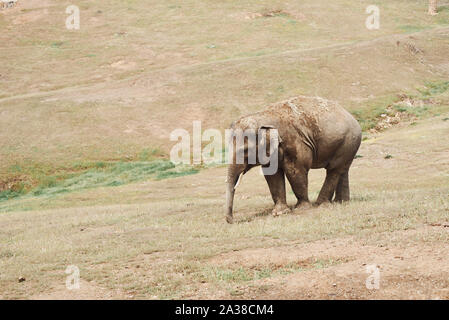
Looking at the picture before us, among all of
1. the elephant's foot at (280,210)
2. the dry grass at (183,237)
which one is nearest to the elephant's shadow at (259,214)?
the dry grass at (183,237)

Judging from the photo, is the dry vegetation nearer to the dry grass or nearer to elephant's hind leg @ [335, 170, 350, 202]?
the dry grass

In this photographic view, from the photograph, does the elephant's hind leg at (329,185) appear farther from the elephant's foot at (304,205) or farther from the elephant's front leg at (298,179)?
the elephant's front leg at (298,179)

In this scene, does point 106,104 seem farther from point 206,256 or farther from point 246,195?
point 206,256

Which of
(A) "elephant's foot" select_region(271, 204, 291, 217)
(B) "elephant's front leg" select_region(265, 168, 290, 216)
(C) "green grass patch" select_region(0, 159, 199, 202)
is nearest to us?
(A) "elephant's foot" select_region(271, 204, 291, 217)

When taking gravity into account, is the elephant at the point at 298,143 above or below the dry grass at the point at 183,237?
above

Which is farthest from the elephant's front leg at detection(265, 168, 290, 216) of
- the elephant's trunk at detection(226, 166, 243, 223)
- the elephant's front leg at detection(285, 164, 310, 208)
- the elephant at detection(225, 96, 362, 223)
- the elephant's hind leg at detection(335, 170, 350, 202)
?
the elephant's hind leg at detection(335, 170, 350, 202)

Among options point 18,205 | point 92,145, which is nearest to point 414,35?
point 92,145

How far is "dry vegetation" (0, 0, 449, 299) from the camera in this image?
369 inches

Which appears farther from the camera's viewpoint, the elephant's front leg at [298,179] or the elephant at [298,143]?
the elephant's front leg at [298,179]

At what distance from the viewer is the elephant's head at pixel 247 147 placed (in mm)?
13570

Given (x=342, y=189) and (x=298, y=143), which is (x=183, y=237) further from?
(x=342, y=189)

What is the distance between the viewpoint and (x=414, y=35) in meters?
53.3

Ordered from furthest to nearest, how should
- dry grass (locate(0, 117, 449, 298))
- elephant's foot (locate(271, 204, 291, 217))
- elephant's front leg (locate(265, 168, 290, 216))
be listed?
elephant's front leg (locate(265, 168, 290, 216)), elephant's foot (locate(271, 204, 291, 217)), dry grass (locate(0, 117, 449, 298))

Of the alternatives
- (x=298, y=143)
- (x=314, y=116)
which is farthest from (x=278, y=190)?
(x=314, y=116)
